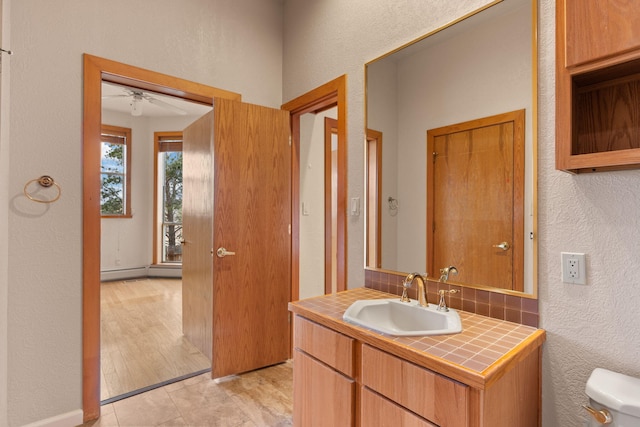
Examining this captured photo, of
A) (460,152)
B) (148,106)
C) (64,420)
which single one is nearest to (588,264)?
(460,152)

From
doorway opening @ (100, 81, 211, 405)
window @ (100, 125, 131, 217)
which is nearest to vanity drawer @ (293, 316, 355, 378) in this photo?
doorway opening @ (100, 81, 211, 405)

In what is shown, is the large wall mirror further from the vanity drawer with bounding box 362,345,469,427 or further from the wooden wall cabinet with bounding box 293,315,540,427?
the vanity drawer with bounding box 362,345,469,427

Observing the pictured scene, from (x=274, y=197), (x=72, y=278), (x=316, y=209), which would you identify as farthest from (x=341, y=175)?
(x=72, y=278)

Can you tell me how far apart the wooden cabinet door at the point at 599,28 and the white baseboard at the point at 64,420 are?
2.84 m

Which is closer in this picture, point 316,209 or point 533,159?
point 533,159

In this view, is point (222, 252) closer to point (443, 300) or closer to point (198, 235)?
point (198, 235)

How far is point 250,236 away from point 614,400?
2.05m

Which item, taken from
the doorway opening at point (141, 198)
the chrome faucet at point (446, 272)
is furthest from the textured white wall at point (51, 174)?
the doorway opening at point (141, 198)

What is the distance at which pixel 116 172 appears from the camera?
5.45m

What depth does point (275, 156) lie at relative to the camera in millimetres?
2537

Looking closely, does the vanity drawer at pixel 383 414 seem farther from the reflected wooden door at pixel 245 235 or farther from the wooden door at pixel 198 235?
the wooden door at pixel 198 235

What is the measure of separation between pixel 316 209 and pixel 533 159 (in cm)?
195

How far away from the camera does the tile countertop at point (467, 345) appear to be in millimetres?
964

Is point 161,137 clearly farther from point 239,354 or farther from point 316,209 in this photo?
point 239,354
